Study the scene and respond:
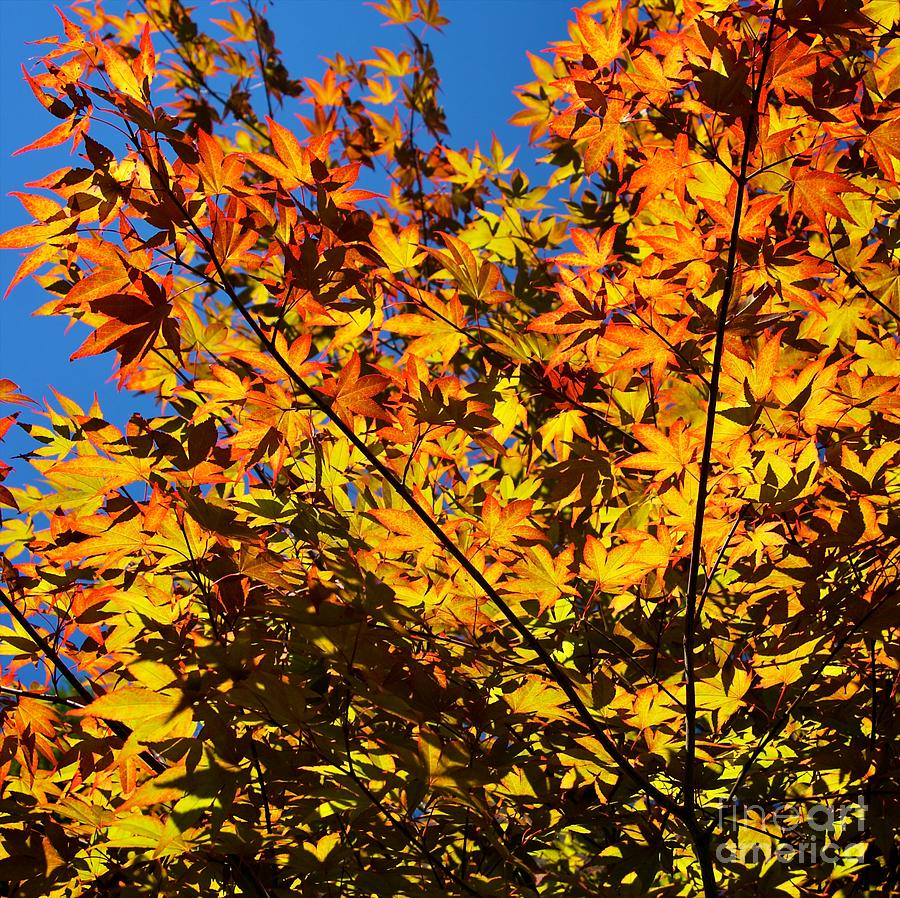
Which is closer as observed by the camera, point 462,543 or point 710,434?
point 710,434

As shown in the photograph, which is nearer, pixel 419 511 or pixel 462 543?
pixel 419 511

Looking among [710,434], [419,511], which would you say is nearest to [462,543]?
[419,511]

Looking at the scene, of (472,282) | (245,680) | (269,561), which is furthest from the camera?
(472,282)

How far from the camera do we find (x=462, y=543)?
1.51 m

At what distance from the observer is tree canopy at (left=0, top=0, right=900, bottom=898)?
3.80 ft

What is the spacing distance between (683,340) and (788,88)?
0.44 m

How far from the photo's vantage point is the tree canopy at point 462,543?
1159 millimetres

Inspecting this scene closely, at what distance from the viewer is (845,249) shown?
5.67 feet

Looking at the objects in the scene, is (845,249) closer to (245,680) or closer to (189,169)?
(189,169)

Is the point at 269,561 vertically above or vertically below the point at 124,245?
below

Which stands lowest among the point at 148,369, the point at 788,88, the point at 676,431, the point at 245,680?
the point at 245,680

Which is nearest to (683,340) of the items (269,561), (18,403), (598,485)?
(598,485)

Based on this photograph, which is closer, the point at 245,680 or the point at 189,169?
the point at 245,680

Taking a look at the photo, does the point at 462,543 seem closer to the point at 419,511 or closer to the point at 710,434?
the point at 419,511
